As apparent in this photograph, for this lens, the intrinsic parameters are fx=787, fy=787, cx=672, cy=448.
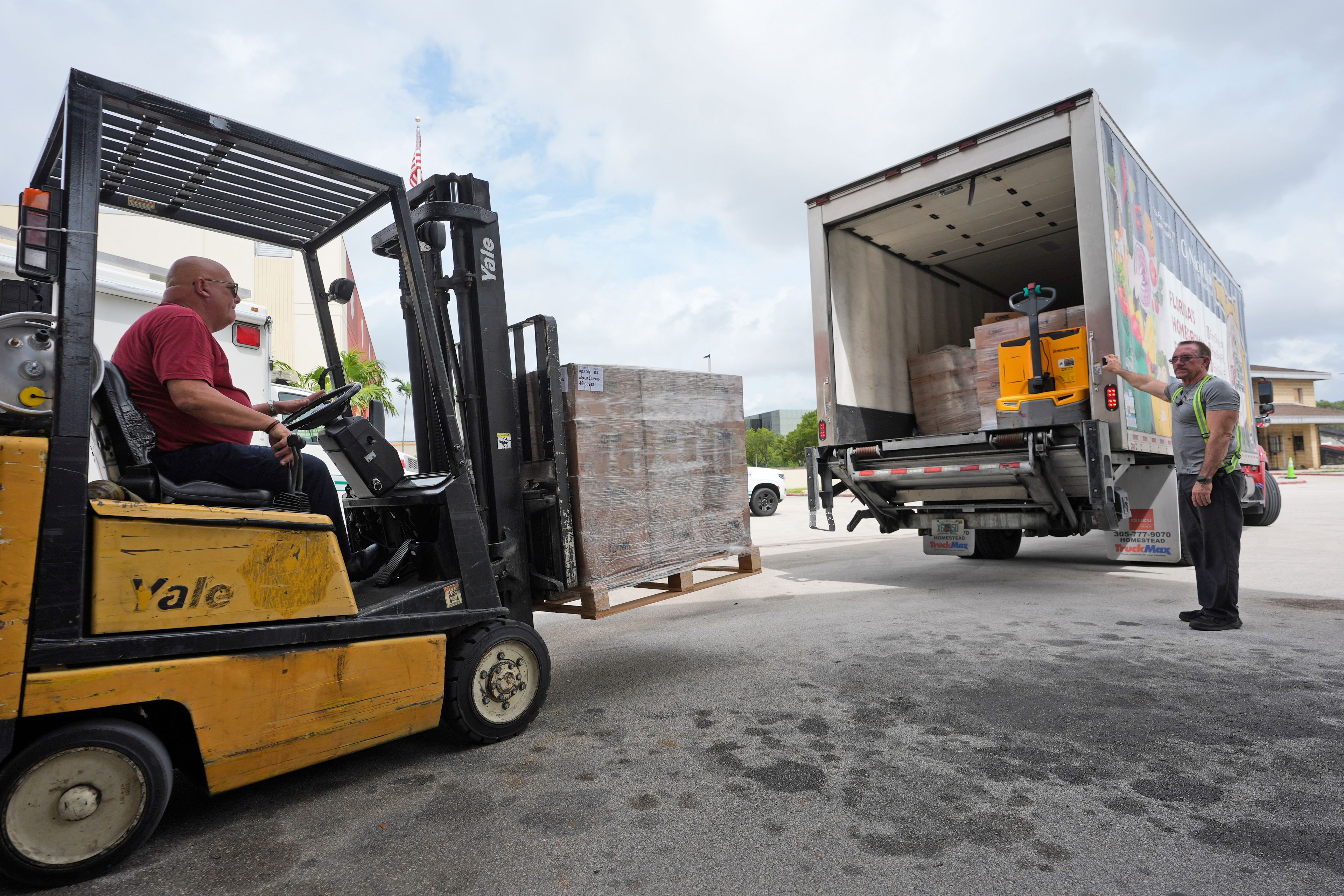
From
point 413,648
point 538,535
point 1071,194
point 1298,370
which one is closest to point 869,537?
point 1071,194

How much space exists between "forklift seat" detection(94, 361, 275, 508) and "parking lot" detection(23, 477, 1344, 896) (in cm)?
113

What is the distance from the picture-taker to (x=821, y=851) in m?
2.33

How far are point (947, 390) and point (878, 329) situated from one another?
3.29 feet

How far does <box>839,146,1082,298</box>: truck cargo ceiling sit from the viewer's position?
7.19 metres

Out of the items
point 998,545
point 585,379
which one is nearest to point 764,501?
point 998,545

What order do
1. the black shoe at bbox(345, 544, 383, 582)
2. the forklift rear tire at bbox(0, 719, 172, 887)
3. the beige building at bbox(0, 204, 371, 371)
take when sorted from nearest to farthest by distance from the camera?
1. the forklift rear tire at bbox(0, 719, 172, 887)
2. the black shoe at bbox(345, 544, 383, 582)
3. the beige building at bbox(0, 204, 371, 371)

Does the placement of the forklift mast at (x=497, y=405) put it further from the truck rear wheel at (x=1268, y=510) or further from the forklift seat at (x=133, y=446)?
the truck rear wheel at (x=1268, y=510)

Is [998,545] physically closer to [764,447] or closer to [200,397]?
[200,397]

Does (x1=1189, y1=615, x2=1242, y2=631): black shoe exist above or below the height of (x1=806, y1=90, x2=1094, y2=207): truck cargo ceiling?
below

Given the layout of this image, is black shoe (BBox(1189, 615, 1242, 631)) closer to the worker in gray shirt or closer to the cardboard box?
the worker in gray shirt

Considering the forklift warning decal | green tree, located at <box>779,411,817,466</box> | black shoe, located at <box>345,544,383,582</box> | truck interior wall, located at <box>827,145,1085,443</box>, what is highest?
green tree, located at <box>779,411,817,466</box>

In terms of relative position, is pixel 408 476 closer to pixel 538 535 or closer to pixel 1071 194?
pixel 538 535

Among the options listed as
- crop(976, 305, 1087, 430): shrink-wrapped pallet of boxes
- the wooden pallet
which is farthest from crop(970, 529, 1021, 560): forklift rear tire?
the wooden pallet

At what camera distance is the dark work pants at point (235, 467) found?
278cm
